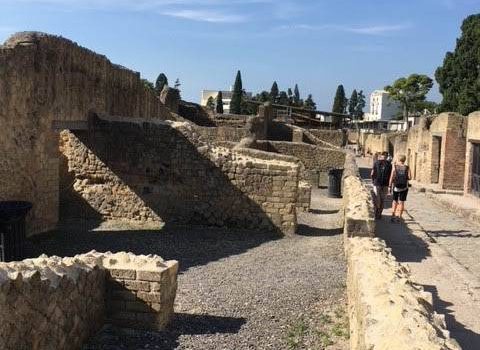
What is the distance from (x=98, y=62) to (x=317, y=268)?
25.4ft

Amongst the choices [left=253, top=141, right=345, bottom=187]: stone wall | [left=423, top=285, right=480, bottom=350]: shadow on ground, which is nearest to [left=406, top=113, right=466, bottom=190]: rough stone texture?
[left=253, top=141, right=345, bottom=187]: stone wall

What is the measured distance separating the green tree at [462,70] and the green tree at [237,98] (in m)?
30.1

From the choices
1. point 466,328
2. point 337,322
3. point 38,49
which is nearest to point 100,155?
point 38,49

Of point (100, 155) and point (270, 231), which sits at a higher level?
point (100, 155)

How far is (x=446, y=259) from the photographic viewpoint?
9500mm

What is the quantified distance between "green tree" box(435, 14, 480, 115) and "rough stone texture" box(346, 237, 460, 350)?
37578 millimetres

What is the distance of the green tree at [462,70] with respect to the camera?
41.7m

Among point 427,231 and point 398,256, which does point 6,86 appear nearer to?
point 398,256

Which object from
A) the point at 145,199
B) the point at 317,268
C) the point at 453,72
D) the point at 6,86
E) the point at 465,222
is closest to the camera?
the point at 317,268

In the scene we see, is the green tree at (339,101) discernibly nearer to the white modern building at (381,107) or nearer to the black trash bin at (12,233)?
the white modern building at (381,107)

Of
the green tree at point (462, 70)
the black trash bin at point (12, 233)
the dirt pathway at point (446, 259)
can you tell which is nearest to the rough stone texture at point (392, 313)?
the dirt pathway at point (446, 259)

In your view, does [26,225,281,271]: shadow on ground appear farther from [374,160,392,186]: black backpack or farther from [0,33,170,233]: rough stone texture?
[374,160,392,186]: black backpack

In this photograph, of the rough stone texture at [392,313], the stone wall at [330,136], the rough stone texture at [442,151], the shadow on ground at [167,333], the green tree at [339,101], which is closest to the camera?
the rough stone texture at [392,313]

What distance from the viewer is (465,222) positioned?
48.3 feet
